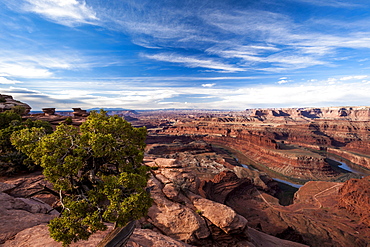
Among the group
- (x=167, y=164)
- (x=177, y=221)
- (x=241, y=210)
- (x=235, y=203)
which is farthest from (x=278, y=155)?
(x=177, y=221)

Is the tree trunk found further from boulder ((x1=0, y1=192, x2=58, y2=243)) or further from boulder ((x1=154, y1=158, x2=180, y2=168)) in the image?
boulder ((x1=154, y1=158, x2=180, y2=168))

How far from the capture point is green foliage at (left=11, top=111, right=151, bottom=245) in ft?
19.6

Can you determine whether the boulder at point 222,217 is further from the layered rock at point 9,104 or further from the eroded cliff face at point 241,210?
the layered rock at point 9,104

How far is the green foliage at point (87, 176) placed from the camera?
599 cm

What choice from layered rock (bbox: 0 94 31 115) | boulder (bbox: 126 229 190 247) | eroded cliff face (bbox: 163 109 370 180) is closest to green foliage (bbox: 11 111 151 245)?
boulder (bbox: 126 229 190 247)

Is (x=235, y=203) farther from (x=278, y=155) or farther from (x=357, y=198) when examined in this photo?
(x=278, y=155)

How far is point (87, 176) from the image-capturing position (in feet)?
25.8

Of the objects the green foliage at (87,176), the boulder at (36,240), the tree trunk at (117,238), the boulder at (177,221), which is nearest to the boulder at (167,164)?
the boulder at (177,221)

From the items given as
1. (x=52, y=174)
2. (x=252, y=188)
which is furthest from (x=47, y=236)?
(x=252, y=188)

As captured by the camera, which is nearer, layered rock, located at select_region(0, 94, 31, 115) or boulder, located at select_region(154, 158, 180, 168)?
boulder, located at select_region(154, 158, 180, 168)

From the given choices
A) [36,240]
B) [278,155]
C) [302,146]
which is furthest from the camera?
[302,146]

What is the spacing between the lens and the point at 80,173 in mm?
7789

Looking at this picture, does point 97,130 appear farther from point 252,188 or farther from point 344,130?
point 344,130

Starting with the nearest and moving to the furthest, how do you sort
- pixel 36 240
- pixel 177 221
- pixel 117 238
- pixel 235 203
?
1. pixel 117 238
2. pixel 36 240
3. pixel 177 221
4. pixel 235 203
